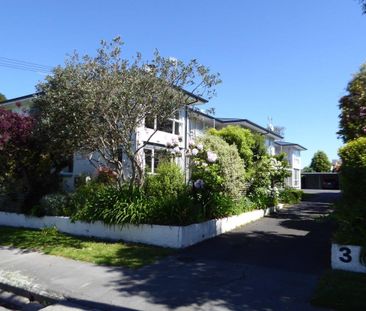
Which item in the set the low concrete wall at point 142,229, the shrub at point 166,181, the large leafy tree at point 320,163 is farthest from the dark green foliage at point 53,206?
the large leafy tree at point 320,163

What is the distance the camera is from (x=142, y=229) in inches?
406

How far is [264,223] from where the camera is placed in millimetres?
14648

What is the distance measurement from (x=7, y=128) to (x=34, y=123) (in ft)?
2.84

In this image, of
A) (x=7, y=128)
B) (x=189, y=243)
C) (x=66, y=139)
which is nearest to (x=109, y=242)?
(x=189, y=243)

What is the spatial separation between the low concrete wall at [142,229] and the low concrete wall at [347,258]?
363 centimetres

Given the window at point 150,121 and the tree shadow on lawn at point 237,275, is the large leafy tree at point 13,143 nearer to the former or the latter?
the window at point 150,121

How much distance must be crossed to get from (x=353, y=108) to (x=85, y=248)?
10881 mm

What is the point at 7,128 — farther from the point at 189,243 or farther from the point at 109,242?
the point at 189,243

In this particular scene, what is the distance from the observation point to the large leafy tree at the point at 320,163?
230 feet

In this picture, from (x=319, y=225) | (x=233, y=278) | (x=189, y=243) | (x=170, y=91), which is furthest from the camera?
(x=319, y=225)

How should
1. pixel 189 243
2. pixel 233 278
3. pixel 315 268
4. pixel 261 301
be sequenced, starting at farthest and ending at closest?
1. pixel 189 243
2. pixel 315 268
3. pixel 233 278
4. pixel 261 301

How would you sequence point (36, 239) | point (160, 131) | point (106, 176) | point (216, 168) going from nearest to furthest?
point (36, 239) → point (216, 168) → point (106, 176) → point (160, 131)

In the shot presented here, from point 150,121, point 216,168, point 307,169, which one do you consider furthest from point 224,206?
point 307,169

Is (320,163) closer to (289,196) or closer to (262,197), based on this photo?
(289,196)
